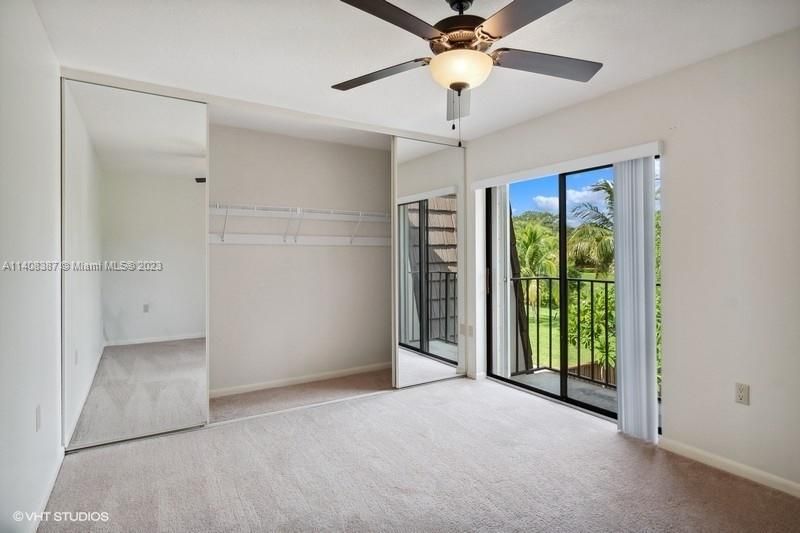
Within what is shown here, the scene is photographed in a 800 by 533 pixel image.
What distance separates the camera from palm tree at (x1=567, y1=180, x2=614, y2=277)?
3562mm

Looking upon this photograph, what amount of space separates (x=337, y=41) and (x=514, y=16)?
112cm

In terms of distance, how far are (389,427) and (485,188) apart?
2467 mm

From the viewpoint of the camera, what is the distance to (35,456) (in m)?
2.10

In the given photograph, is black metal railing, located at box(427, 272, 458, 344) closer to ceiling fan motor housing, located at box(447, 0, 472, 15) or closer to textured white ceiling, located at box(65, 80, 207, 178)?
textured white ceiling, located at box(65, 80, 207, 178)

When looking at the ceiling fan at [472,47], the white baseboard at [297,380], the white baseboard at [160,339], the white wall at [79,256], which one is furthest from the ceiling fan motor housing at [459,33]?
the white baseboard at [297,380]

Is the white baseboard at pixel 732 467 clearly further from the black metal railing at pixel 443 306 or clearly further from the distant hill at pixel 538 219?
the black metal railing at pixel 443 306

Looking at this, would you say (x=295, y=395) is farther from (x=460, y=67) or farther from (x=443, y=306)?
(x=460, y=67)

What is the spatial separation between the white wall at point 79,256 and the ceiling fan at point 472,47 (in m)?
2.05

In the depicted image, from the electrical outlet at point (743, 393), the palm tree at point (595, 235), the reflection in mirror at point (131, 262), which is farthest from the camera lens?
the palm tree at point (595, 235)

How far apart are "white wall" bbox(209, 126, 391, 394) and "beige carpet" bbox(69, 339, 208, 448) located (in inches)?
27.2

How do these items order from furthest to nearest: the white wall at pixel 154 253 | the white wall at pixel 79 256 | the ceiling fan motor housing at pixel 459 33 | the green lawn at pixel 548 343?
the green lawn at pixel 548 343
the white wall at pixel 154 253
the white wall at pixel 79 256
the ceiling fan motor housing at pixel 459 33

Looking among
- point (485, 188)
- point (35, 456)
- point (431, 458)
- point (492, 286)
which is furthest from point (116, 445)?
point (485, 188)

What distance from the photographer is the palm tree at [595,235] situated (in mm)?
3562

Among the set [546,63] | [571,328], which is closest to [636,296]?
[571,328]
